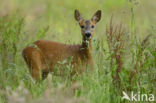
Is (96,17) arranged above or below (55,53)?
above

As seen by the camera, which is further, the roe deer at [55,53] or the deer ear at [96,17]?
the deer ear at [96,17]

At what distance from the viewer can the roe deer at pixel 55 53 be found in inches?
270

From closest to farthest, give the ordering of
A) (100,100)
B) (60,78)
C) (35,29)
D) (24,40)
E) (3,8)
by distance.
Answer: (100,100), (60,78), (3,8), (24,40), (35,29)

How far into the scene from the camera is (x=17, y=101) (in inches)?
129

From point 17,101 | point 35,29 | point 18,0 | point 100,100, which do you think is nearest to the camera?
point 17,101

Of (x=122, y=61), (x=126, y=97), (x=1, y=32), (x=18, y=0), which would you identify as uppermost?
(x=18, y=0)

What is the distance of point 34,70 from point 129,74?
86.8 inches

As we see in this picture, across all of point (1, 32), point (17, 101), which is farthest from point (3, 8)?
point (17, 101)

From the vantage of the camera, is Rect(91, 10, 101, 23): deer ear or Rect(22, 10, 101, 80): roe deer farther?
Rect(91, 10, 101, 23): deer ear

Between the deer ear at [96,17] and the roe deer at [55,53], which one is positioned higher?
the deer ear at [96,17]

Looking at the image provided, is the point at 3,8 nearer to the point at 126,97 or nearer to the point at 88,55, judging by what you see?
the point at 88,55

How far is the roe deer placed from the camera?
6848mm

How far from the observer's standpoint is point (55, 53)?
23.2 ft

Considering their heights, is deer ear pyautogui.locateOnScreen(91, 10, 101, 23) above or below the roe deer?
above
